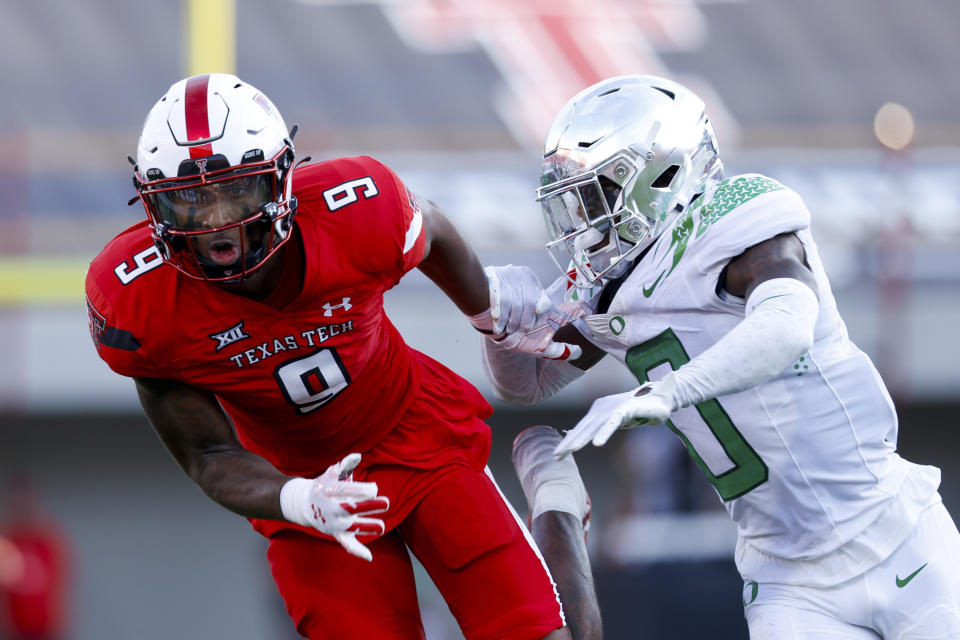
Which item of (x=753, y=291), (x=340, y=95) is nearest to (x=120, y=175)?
(x=340, y=95)

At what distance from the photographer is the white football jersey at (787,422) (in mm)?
2543

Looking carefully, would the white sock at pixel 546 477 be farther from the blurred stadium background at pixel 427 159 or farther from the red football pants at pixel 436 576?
the blurred stadium background at pixel 427 159

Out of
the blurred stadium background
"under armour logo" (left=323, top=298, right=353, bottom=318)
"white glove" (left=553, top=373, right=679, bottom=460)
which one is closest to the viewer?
"white glove" (left=553, top=373, right=679, bottom=460)

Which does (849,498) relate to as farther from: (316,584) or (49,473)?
(49,473)

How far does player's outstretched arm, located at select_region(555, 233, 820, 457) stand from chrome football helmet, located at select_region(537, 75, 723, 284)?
47cm

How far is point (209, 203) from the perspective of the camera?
2.55m

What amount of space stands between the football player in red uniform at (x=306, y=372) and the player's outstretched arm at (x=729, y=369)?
51 centimetres

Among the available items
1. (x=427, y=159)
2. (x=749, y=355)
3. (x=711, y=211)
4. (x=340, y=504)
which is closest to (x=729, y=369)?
(x=749, y=355)

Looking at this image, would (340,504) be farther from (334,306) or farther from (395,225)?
(395,225)

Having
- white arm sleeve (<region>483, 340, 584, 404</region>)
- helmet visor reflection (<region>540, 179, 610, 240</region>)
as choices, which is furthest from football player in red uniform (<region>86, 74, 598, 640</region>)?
helmet visor reflection (<region>540, 179, 610, 240</region>)

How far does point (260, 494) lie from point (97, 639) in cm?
595

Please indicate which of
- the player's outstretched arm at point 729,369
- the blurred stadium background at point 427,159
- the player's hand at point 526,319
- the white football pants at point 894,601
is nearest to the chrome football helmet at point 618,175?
the player's hand at point 526,319

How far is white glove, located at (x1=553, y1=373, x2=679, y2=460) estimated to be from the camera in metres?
2.15

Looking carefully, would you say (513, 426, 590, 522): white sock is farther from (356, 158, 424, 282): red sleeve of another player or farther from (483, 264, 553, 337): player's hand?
(356, 158, 424, 282): red sleeve of another player
